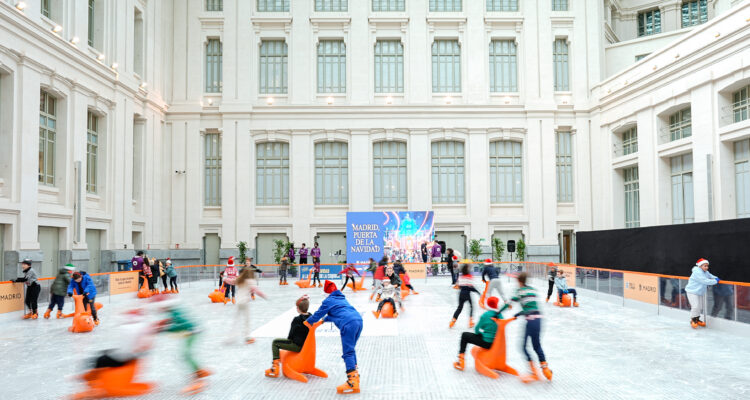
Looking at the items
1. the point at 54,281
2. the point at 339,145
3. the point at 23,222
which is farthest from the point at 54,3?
the point at 339,145

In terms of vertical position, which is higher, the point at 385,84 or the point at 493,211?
the point at 385,84

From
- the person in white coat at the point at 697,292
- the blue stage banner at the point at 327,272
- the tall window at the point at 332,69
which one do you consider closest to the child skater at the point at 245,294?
the person in white coat at the point at 697,292

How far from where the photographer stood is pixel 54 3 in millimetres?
25453

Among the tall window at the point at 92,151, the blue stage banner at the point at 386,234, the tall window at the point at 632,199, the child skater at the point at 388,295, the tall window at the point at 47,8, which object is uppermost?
the tall window at the point at 47,8

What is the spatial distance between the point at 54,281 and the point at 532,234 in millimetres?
28668

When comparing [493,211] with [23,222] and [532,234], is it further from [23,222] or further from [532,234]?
[23,222]

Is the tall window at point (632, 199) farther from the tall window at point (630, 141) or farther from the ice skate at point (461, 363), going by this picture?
the ice skate at point (461, 363)

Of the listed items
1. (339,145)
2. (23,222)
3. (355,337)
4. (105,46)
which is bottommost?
(355,337)

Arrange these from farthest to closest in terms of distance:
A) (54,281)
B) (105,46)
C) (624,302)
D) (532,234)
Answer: (532,234) < (105,46) < (624,302) < (54,281)

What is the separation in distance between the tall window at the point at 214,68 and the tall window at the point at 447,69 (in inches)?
577

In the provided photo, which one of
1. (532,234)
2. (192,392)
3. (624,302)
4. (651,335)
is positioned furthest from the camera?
(532,234)

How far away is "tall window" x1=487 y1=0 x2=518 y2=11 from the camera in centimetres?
3794

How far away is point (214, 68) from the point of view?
37.9 metres

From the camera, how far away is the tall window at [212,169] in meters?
37.6
